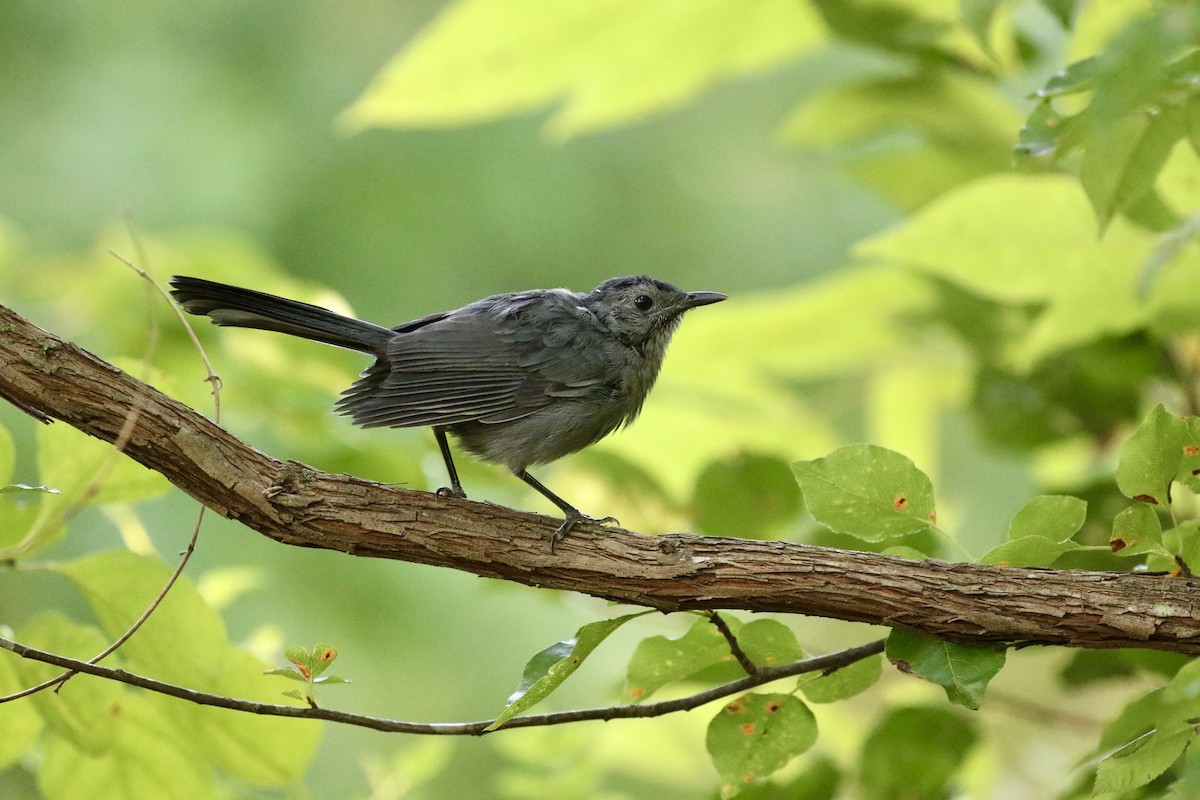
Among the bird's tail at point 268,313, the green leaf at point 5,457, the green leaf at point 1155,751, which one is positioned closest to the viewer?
the green leaf at point 1155,751

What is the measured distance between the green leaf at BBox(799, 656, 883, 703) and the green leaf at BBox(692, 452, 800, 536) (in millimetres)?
724

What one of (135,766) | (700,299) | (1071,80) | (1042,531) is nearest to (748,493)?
(1042,531)

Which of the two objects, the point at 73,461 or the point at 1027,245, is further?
the point at 1027,245

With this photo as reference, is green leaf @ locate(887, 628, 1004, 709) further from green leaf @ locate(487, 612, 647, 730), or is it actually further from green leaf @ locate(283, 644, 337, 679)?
green leaf @ locate(283, 644, 337, 679)

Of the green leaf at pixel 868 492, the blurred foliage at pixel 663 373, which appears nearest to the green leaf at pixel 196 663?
the blurred foliage at pixel 663 373

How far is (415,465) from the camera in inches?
100

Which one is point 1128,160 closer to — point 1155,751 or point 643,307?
point 1155,751

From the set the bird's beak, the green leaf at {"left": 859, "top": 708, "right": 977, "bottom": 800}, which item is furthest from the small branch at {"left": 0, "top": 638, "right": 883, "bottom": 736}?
the bird's beak

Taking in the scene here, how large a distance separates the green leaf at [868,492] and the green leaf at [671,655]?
23 cm

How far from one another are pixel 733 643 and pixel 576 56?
152 cm

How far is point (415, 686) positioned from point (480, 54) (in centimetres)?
270

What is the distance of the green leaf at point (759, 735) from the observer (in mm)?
1675

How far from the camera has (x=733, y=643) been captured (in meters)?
1.68

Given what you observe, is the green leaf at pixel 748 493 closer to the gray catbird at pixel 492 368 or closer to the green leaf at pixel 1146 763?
the gray catbird at pixel 492 368
